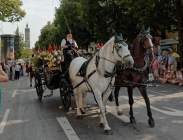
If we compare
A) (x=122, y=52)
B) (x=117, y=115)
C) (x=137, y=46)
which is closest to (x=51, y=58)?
(x=117, y=115)

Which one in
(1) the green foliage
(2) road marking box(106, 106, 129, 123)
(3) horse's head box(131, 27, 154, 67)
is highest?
(1) the green foliage

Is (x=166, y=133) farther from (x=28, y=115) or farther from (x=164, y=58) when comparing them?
(x=164, y=58)

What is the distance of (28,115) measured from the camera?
613 inches

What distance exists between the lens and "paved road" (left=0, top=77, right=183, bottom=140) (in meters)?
11.4

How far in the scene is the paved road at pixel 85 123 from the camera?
11.4 meters

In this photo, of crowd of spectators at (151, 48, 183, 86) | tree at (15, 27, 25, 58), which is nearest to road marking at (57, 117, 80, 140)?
crowd of spectators at (151, 48, 183, 86)

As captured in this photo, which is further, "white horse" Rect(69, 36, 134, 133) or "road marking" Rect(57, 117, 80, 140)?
"white horse" Rect(69, 36, 134, 133)

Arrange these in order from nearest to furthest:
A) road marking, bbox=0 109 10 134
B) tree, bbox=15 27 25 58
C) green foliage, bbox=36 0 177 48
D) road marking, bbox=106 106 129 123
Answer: road marking, bbox=0 109 10 134, road marking, bbox=106 106 129 123, green foliage, bbox=36 0 177 48, tree, bbox=15 27 25 58

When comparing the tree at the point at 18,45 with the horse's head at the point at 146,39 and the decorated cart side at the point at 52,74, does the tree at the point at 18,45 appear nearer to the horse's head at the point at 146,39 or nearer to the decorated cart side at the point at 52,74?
the decorated cart side at the point at 52,74

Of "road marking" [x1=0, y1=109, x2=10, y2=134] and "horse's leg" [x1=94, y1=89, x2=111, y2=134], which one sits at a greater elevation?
"horse's leg" [x1=94, y1=89, x2=111, y2=134]

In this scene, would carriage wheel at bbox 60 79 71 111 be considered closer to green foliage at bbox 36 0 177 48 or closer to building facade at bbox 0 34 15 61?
green foliage at bbox 36 0 177 48

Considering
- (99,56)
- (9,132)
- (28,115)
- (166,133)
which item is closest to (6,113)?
(28,115)

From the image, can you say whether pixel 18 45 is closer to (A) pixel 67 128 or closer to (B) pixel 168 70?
(B) pixel 168 70

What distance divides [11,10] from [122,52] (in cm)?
4241
